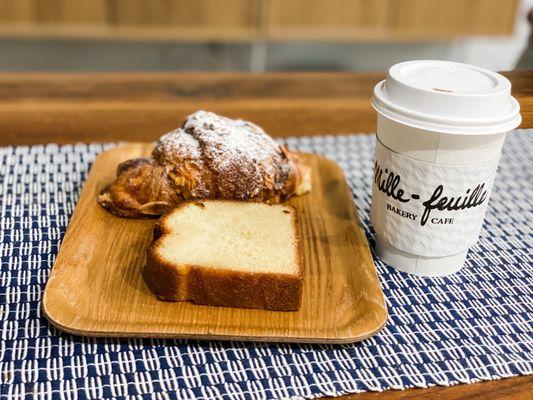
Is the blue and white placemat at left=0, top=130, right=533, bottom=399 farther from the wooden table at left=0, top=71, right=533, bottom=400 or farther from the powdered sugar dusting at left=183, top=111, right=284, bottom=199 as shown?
the wooden table at left=0, top=71, right=533, bottom=400

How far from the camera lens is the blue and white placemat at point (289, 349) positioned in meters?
0.71

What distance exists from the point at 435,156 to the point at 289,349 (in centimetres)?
33

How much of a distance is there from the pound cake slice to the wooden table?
56 centimetres

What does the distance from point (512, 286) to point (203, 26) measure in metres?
2.15

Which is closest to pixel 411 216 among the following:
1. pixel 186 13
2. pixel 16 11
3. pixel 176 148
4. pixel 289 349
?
pixel 289 349

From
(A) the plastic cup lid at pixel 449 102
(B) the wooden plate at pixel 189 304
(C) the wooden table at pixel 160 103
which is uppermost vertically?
(A) the plastic cup lid at pixel 449 102

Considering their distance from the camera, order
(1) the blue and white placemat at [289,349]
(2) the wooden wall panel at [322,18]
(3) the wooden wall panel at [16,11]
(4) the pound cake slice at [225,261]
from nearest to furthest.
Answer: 1. (1) the blue and white placemat at [289,349]
2. (4) the pound cake slice at [225,261]
3. (3) the wooden wall panel at [16,11]
4. (2) the wooden wall panel at [322,18]

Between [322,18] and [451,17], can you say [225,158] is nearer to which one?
[322,18]

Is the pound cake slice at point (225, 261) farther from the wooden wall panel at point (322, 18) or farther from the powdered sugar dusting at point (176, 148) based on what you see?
the wooden wall panel at point (322, 18)

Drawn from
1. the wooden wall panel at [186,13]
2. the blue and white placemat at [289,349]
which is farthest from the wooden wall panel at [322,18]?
the blue and white placemat at [289,349]

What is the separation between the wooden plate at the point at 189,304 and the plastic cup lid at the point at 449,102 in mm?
252

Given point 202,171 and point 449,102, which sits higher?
point 449,102

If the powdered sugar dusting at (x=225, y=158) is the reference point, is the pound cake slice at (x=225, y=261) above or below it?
below

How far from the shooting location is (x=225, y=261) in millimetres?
829
